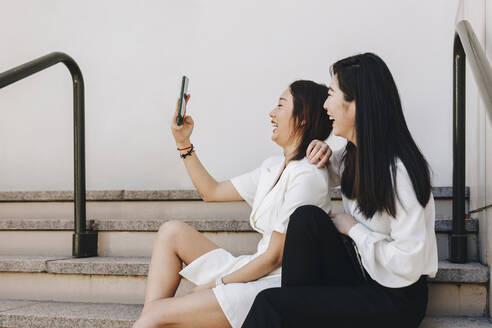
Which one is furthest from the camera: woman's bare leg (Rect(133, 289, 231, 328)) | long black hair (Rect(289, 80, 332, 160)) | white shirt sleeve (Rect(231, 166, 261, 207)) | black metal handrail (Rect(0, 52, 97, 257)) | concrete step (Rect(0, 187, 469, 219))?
concrete step (Rect(0, 187, 469, 219))

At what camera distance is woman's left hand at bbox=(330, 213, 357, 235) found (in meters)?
1.52

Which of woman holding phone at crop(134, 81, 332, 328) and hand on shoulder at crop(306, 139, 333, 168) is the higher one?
hand on shoulder at crop(306, 139, 333, 168)

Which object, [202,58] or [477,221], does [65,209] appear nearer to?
[202,58]

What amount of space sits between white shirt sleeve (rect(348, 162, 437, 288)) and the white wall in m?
1.55

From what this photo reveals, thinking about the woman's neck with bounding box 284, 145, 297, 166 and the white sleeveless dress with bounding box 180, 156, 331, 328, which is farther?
the woman's neck with bounding box 284, 145, 297, 166

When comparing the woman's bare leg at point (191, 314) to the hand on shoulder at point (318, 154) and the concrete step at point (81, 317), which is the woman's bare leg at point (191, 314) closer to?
the concrete step at point (81, 317)

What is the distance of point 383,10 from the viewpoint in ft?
9.96

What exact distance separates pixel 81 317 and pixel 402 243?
1147 mm

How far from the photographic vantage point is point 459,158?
193 centimetres

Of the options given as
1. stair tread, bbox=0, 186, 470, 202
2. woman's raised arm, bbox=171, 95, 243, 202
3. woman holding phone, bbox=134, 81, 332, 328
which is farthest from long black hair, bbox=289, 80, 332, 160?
stair tread, bbox=0, 186, 470, 202

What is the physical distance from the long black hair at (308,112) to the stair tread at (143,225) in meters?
0.52

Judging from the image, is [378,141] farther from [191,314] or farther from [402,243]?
[191,314]

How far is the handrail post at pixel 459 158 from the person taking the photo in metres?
1.92

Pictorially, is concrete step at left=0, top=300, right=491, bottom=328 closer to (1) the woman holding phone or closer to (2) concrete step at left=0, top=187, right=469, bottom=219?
(1) the woman holding phone
